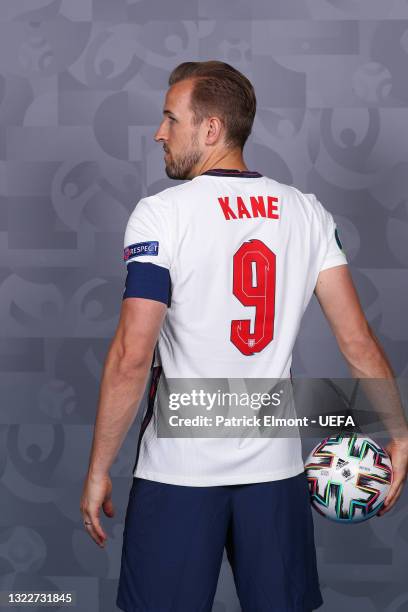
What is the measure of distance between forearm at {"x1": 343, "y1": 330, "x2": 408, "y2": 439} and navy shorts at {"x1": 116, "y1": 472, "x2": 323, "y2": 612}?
0.27 meters

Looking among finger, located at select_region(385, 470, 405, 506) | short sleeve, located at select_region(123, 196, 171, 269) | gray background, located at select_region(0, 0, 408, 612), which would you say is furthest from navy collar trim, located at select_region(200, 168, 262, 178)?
gray background, located at select_region(0, 0, 408, 612)

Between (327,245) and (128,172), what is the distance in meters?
1.29

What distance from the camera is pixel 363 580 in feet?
10.4

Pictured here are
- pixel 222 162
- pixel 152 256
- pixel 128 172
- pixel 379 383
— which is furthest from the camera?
pixel 128 172

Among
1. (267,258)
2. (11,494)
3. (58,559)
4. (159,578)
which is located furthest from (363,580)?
(267,258)

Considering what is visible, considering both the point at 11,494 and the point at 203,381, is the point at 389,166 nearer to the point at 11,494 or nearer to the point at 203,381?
the point at 203,381

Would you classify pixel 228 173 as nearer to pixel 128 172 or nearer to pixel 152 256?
pixel 152 256

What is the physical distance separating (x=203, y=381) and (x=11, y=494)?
5.40 ft

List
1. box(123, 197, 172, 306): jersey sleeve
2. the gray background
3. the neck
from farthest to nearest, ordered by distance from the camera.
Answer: the gray background
the neck
box(123, 197, 172, 306): jersey sleeve

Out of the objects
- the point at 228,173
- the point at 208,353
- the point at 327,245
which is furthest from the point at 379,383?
the point at 228,173

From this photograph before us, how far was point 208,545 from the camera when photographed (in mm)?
1799

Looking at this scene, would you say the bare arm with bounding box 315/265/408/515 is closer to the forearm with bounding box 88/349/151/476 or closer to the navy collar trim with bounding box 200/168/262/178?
the navy collar trim with bounding box 200/168/262/178

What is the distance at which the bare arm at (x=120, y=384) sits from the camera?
1.74 metres

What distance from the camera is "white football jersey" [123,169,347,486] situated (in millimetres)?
1754
